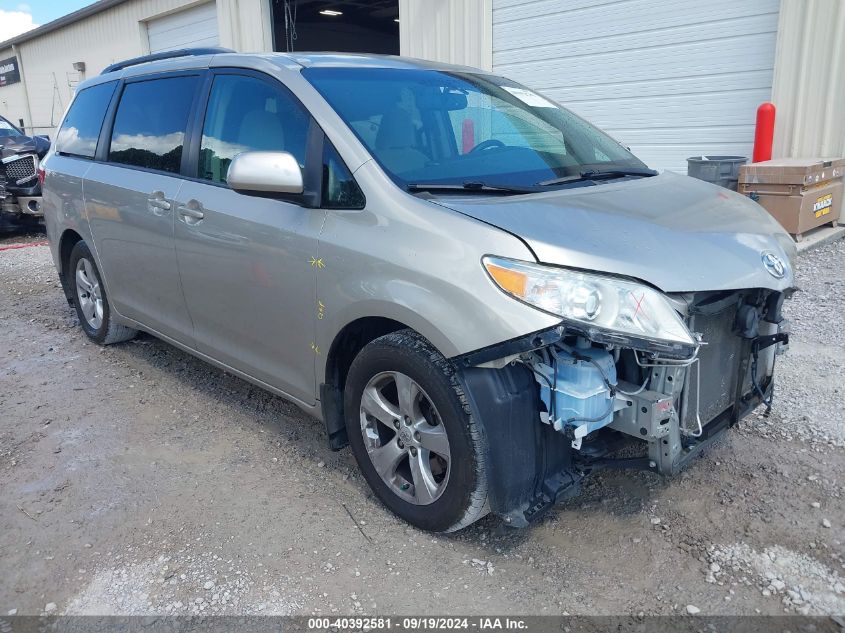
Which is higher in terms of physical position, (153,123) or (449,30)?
(449,30)

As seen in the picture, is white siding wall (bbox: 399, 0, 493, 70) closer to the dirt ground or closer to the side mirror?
the dirt ground

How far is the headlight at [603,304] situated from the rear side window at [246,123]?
1.22m

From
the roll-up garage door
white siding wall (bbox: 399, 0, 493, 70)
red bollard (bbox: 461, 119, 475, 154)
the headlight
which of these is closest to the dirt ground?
the headlight

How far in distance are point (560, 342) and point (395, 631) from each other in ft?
3.65

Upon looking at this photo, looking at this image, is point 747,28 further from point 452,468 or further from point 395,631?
point 395,631

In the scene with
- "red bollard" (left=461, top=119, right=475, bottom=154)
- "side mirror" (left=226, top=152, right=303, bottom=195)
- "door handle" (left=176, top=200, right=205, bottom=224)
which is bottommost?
"door handle" (left=176, top=200, right=205, bottom=224)

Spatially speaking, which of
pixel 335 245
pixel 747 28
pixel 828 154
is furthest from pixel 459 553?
pixel 747 28

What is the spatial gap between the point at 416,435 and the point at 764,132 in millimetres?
6434

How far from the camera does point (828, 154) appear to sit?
740 centimetres

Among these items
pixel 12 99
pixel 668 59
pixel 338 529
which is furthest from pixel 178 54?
pixel 12 99

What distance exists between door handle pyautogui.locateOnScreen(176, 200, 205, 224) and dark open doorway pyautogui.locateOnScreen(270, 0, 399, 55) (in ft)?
Answer: 39.5

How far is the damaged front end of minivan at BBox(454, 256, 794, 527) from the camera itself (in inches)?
90.0

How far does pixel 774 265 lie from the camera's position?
268 centimetres

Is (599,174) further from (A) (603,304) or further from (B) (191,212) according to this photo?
(B) (191,212)
